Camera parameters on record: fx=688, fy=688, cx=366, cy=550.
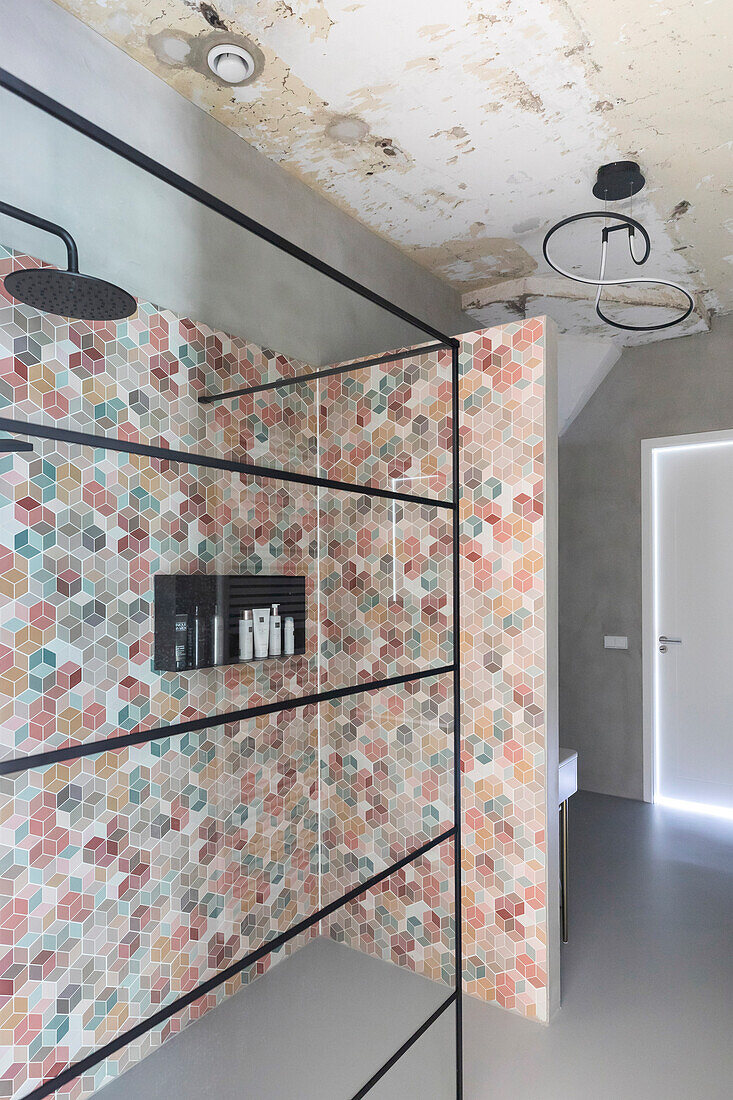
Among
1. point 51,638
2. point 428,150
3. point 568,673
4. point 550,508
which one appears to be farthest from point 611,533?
point 51,638

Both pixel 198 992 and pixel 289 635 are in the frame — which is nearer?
pixel 198 992

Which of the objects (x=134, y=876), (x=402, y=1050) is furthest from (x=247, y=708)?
(x=402, y=1050)

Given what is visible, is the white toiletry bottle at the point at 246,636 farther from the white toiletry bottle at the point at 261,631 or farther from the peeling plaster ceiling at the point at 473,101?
the peeling plaster ceiling at the point at 473,101

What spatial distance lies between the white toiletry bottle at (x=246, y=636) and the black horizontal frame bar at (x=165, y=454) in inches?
8.7

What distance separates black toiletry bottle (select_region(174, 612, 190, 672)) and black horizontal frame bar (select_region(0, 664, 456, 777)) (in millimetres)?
85

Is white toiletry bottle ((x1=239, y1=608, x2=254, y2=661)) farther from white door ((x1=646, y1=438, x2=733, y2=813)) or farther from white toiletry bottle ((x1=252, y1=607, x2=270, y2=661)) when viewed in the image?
white door ((x1=646, y1=438, x2=733, y2=813))

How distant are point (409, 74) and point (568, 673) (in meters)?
3.55

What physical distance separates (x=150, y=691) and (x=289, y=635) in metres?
0.29

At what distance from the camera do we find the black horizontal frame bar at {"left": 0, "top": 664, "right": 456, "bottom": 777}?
79 centimetres

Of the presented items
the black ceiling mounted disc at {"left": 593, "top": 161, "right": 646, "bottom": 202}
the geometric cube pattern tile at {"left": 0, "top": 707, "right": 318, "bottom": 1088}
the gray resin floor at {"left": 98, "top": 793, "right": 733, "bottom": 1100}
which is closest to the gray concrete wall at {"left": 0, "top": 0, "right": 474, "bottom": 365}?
the geometric cube pattern tile at {"left": 0, "top": 707, "right": 318, "bottom": 1088}

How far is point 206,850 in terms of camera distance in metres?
0.97

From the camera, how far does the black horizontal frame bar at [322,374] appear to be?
3.35 ft

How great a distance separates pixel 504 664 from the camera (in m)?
2.13

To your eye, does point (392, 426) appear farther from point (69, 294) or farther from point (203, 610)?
point (69, 294)
